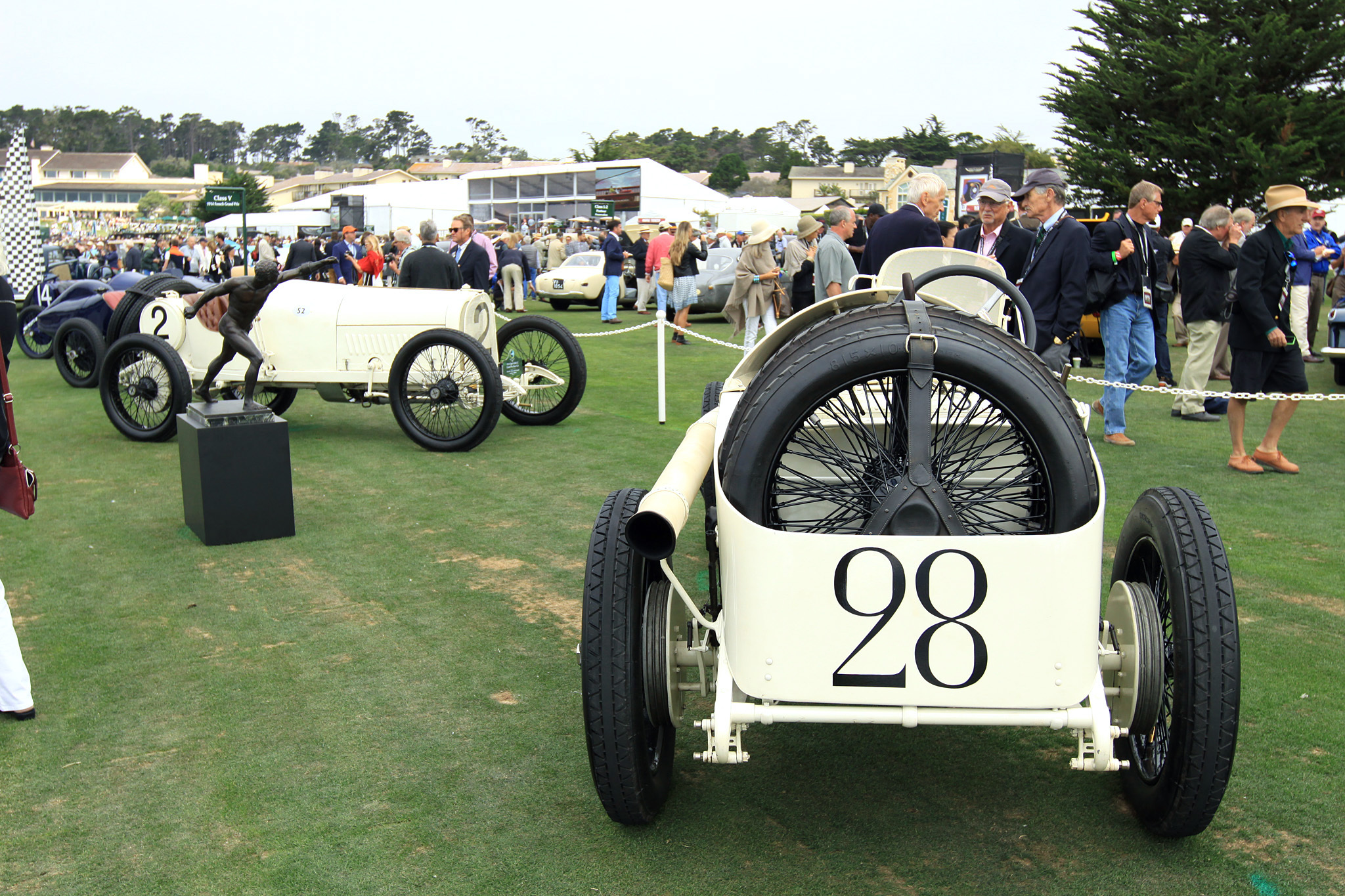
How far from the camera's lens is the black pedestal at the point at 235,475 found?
221 inches

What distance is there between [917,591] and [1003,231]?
16.1ft

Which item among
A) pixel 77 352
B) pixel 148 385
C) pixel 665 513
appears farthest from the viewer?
pixel 77 352

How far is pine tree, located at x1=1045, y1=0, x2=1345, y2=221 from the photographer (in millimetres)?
25297

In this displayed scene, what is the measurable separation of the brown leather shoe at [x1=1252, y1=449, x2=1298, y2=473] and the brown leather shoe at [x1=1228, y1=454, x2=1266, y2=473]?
57 millimetres

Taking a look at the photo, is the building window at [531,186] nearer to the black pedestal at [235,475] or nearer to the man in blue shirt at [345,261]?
the man in blue shirt at [345,261]

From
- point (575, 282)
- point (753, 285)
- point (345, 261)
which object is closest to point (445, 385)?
point (753, 285)

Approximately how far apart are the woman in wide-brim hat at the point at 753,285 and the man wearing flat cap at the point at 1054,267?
168 inches

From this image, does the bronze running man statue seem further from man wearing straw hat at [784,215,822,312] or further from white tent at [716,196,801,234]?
white tent at [716,196,801,234]

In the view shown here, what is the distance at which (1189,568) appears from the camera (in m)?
2.63

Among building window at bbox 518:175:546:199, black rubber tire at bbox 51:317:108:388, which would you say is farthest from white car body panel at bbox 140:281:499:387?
building window at bbox 518:175:546:199

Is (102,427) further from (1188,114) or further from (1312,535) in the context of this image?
(1188,114)

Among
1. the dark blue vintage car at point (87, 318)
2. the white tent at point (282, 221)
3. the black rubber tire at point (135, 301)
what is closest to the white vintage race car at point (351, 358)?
the dark blue vintage car at point (87, 318)

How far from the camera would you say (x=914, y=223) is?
7547mm

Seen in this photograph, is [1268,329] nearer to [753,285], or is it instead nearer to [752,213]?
[753,285]
